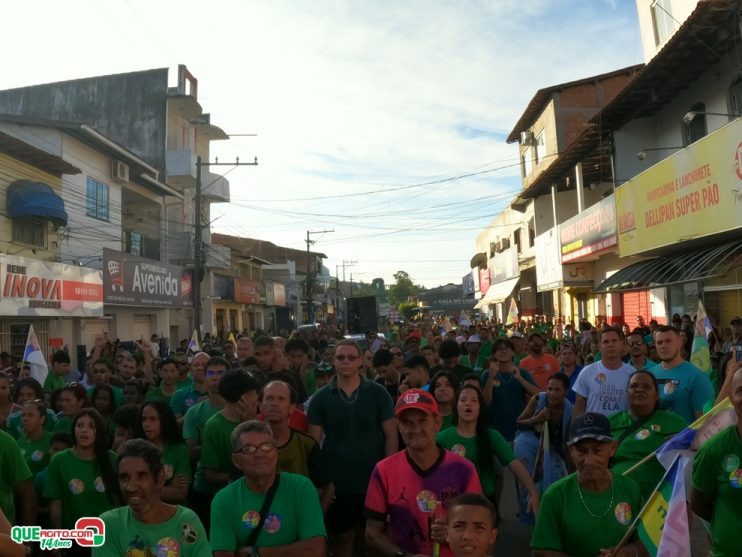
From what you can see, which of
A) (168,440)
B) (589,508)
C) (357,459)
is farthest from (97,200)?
(589,508)

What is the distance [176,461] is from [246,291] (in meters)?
38.6

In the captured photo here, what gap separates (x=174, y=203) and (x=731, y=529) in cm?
3447

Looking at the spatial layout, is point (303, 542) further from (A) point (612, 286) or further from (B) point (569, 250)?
(B) point (569, 250)

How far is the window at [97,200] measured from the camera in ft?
81.9

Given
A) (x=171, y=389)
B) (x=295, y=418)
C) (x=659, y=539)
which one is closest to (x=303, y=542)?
(x=659, y=539)

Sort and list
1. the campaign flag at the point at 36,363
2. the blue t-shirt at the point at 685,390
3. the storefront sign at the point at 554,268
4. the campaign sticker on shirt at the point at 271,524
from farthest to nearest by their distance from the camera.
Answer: the storefront sign at the point at 554,268
the campaign flag at the point at 36,363
the blue t-shirt at the point at 685,390
the campaign sticker on shirt at the point at 271,524

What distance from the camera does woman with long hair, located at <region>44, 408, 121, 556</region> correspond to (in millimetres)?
4602

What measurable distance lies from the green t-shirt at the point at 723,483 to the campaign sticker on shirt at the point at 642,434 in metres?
1.08

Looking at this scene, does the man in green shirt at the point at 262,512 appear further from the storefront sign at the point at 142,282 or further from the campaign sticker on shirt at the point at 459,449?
the storefront sign at the point at 142,282

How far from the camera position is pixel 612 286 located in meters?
17.5

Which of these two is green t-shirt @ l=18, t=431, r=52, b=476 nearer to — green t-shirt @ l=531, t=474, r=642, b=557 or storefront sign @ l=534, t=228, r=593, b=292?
green t-shirt @ l=531, t=474, r=642, b=557

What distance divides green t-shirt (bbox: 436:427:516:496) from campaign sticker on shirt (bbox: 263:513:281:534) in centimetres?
156

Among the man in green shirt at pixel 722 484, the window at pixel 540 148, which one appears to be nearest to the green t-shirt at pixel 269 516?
the man in green shirt at pixel 722 484

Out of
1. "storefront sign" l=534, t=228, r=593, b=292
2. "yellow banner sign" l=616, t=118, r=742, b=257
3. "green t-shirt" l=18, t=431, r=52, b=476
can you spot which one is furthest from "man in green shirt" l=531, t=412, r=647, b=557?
"storefront sign" l=534, t=228, r=593, b=292
